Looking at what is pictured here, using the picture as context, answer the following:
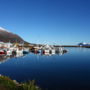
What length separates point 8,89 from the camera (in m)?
14.7

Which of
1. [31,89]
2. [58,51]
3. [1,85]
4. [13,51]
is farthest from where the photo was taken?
[58,51]

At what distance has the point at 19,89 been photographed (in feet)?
48.1

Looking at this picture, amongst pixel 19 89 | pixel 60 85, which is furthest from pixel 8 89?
pixel 60 85

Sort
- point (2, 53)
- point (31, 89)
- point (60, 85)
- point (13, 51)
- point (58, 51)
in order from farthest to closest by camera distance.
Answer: point (58, 51) → point (13, 51) → point (2, 53) → point (60, 85) → point (31, 89)

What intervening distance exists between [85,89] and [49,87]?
483cm

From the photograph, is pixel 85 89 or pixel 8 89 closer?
pixel 8 89

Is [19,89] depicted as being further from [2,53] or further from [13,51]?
[13,51]

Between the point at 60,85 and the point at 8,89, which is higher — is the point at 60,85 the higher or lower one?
the lower one

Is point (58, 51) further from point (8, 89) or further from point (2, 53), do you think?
point (8, 89)

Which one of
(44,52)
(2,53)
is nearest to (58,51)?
(44,52)

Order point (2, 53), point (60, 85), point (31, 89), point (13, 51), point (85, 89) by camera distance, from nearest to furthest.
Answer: point (31, 89), point (85, 89), point (60, 85), point (2, 53), point (13, 51)

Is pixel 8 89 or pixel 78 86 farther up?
pixel 8 89

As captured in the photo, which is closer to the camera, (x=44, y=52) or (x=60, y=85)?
(x=60, y=85)

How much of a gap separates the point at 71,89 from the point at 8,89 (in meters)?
11.8
